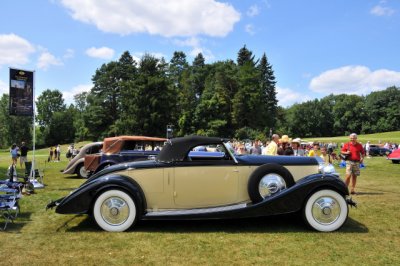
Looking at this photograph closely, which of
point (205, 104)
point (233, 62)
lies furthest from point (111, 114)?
point (233, 62)

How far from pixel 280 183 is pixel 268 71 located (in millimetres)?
88085

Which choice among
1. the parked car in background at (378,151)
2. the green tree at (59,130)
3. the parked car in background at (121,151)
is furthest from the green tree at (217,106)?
the parked car in background at (121,151)

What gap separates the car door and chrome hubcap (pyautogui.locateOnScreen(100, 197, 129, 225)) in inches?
34.5

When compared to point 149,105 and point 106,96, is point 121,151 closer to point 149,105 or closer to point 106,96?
point 149,105

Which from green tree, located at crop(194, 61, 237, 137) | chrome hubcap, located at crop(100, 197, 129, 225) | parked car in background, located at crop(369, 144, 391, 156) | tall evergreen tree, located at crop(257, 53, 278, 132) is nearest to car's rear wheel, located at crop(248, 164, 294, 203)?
chrome hubcap, located at crop(100, 197, 129, 225)

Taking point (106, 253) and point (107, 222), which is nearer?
point (106, 253)

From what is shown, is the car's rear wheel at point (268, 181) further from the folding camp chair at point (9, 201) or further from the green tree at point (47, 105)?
the green tree at point (47, 105)

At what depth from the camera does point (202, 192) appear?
620 centimetres

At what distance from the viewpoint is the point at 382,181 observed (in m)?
13.3

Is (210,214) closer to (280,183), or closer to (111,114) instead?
(280,183)

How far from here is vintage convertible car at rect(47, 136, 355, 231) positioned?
19.8 feet

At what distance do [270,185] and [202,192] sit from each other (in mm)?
1184

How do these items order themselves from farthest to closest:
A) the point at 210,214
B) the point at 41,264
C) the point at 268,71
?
the point at 268,71 → the point at 210,214 → the point at 41,264

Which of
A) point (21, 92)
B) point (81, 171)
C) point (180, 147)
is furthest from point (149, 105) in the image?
point (180, 147)
